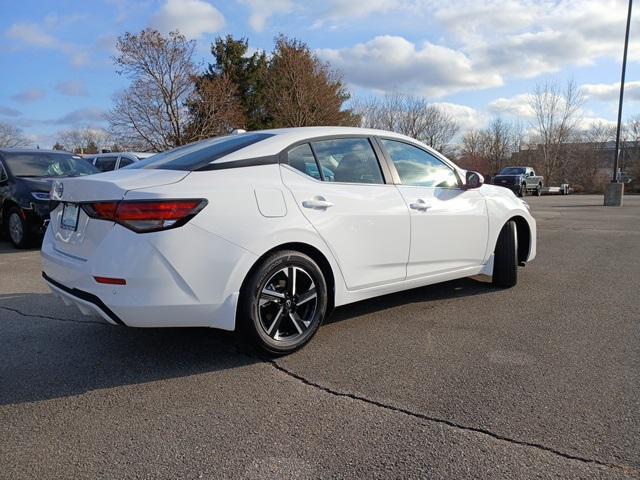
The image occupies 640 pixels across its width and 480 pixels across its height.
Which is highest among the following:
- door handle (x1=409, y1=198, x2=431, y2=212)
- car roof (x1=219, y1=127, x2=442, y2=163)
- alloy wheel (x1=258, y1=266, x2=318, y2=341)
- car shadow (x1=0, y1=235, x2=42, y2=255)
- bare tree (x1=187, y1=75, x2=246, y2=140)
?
bare tree (x1=187, y1=75, x2=246, y2=140)

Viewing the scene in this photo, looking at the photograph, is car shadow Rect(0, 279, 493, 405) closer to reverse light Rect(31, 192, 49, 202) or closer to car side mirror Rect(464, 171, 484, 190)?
car side mirror Rect(464, 171, 484, 190)

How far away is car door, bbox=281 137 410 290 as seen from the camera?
11.8 feet

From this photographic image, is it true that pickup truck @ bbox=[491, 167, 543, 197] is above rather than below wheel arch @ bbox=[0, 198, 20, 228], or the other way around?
above

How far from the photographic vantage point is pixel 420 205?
14.0 ft

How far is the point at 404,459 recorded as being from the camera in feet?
7.54

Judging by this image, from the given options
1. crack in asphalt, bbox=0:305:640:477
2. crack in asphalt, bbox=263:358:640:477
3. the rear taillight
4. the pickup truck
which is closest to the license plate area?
the rear taillight

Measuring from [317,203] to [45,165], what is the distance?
7.55 m

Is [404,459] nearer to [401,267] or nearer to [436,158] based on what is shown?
[401,267]

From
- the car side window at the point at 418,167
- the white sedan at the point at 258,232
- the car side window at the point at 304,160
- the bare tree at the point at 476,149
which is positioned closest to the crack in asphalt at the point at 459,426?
the white sedan at the point at 258,232

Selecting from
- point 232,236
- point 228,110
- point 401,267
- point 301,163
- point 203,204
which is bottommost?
point 401,267

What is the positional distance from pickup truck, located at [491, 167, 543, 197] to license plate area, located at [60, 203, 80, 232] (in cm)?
3130

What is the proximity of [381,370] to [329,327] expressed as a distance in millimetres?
945

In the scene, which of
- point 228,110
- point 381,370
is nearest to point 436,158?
point 381,370

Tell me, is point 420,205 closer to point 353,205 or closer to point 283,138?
point 353,205
